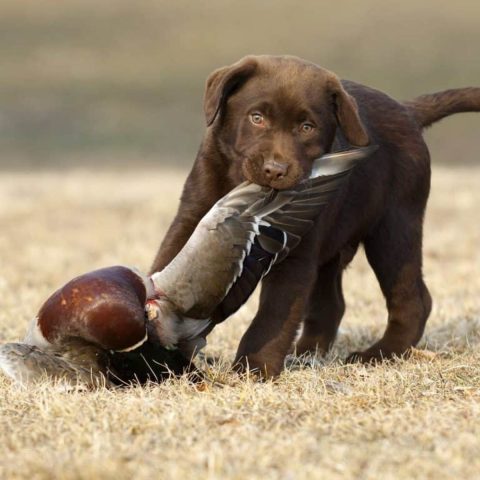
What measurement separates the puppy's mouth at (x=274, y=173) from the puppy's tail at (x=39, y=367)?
100 centimetres

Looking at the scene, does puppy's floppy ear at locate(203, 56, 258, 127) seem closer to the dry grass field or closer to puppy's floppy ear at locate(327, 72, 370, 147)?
puppy's floppy ear at locate(327, 72, 370, 147)

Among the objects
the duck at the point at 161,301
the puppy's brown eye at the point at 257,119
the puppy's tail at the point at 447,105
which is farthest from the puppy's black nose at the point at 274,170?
the puppy's tail at the point at 447,105

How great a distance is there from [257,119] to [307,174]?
1.02 ft

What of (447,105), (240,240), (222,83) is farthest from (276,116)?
(447,105)

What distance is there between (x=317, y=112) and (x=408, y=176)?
1038 mm

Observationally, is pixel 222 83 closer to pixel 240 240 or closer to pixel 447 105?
pixel 240 240

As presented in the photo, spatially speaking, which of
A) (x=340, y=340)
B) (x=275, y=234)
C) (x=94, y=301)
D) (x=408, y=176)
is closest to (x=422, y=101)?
(x=408, y=176)

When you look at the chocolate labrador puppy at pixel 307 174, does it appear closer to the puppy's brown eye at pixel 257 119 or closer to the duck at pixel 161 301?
the puppy's brown eye at pixel 257 119

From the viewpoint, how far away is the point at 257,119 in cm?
445

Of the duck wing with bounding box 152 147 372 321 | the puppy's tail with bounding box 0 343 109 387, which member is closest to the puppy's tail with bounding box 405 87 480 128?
the duck wing with bounding box 152 147 372 321

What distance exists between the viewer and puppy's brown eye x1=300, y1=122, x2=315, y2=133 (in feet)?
14.6

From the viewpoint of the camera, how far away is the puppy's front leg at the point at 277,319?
4.52 metres

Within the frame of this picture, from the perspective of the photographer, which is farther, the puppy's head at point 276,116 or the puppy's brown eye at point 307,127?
the puppy's brown eye at point 307,127

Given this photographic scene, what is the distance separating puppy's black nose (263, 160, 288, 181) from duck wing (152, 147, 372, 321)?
99mm
